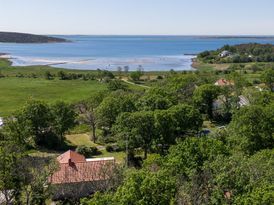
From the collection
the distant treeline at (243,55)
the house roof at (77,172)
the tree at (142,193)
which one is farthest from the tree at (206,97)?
the distant treeline at (243,55)

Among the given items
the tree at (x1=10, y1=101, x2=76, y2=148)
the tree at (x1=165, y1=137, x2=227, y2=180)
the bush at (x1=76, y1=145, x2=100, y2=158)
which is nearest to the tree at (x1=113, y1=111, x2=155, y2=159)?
the bush at (x1=76, y1=145, x2=100, y2=158)

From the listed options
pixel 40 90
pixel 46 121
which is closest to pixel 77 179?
pixel 46 121

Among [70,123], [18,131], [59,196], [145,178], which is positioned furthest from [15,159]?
[70,123]

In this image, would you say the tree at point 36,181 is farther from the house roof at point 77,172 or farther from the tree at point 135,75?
the tree at point 135,75

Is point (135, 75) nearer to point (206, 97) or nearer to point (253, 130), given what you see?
point (206, 97)

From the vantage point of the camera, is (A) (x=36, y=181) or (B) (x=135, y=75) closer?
(A) (x=36, y=181)
